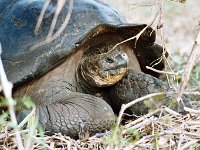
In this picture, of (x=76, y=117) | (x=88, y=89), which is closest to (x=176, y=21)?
(x=88, y=89)

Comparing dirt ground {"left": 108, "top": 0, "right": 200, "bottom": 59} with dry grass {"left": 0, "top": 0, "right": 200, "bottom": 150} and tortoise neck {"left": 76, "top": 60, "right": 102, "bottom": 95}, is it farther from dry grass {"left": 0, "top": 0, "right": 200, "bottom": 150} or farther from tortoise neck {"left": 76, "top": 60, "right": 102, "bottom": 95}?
dry grass {"left": 0, "top": 0, "right": 200, "bottom": 150}

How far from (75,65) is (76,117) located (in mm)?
714

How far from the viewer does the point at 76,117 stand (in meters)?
3.90

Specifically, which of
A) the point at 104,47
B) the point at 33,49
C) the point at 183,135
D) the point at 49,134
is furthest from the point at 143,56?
the point at 183,135

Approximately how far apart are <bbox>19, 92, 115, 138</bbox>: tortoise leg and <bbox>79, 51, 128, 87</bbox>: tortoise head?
333 millimetres

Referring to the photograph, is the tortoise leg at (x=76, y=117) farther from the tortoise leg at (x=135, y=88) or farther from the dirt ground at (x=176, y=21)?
the dirt ground at (x=176, y=21)

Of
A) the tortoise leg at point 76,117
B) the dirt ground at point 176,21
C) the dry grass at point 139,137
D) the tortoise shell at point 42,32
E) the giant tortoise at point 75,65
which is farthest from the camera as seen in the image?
the dirt ground at point 176,21

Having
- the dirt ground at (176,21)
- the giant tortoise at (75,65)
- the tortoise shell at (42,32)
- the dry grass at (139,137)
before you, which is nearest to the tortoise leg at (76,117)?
the giant tortoise at (75,65)

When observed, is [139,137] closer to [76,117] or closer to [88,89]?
[76,117]

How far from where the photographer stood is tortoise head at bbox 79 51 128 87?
4.34m

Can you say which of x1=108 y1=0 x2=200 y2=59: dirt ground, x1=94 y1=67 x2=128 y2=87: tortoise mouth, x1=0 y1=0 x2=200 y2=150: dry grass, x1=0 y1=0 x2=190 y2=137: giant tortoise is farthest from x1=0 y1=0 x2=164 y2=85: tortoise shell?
x1=108 y1=0 x2=200 y2=59: dirt ground

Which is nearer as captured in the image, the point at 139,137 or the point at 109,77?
the point at 139,137

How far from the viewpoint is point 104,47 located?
15.2 ft

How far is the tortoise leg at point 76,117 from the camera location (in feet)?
12.6
